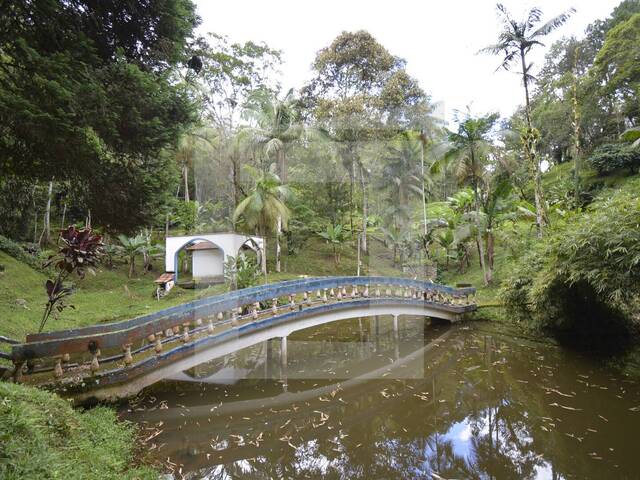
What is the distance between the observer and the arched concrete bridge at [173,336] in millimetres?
4844

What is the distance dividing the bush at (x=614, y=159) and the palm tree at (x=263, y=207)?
1601 cm

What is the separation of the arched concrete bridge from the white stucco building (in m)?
6.26

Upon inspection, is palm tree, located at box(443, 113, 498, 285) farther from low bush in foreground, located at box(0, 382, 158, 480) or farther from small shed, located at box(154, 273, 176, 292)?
low bush in foreground, located at box(0, 382, 158, 480)

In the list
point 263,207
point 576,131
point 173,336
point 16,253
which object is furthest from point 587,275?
point 16,253

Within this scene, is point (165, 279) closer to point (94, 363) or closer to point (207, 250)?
point (207, 250)

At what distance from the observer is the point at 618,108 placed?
20219 mm

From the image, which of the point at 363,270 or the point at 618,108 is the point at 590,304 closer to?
the point at 363,270

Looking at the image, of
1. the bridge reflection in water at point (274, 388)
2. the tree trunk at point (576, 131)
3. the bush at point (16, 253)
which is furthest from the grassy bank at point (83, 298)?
the tree trunk at point (576, 131)

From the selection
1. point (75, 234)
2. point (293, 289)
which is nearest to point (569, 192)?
point (293, 289)

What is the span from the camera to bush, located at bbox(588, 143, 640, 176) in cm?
1741

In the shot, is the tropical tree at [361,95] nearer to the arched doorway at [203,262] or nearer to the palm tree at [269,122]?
the palm tree at [269,122]

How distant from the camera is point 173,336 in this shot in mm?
6102

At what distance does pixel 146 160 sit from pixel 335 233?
13.2 meters

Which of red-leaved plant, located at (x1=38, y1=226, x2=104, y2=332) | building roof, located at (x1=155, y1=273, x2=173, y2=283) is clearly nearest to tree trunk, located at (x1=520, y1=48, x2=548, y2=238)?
red-leaved plant, located at (x1=38, y1=226, x2=104, y2=332)
